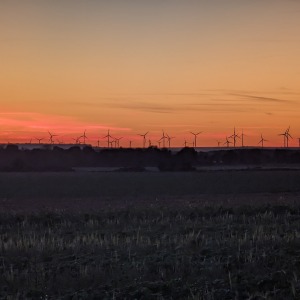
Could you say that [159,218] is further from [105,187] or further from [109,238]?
[105,187]

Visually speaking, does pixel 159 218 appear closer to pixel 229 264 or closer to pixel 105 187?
pixel 229 264

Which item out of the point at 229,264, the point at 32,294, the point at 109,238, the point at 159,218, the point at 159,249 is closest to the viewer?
the point at 32,294

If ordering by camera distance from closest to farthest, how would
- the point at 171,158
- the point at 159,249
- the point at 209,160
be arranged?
the point at 159,249 → the point at 171,158 → the point at 209,160

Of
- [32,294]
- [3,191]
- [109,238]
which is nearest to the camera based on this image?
[32,294]

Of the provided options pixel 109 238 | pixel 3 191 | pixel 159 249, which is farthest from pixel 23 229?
pixel 3 191

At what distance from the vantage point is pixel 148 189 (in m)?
64.5

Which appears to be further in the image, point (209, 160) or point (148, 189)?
point (209, 160)

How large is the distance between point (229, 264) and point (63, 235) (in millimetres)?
7889

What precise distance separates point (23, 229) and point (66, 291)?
1128 centimetres

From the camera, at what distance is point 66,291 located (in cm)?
1115

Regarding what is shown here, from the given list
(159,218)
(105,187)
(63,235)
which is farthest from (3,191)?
(63,235)

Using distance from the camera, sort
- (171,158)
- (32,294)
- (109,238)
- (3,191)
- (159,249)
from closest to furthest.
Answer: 1. (32,294)
2. (159,249)
3. (109,238)
4. (3,191)
5. (171,158)

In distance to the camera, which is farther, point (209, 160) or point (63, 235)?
point (209, 160)

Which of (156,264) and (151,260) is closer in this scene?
(156,264)
